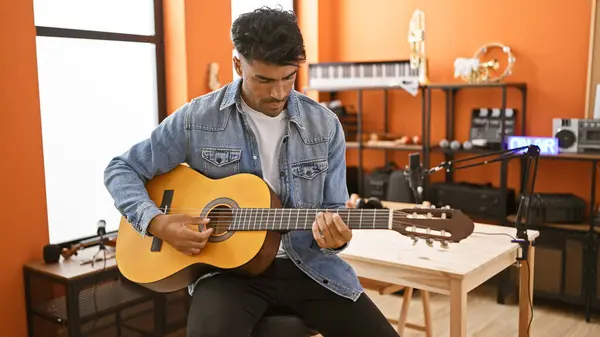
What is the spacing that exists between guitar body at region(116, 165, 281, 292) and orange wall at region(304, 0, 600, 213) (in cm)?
311

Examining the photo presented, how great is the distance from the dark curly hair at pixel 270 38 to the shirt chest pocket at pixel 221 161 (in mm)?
323

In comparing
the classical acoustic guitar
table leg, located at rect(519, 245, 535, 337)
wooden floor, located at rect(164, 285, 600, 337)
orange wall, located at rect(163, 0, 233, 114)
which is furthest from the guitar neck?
orange wall, located at rect(163, 0, 233, 114)

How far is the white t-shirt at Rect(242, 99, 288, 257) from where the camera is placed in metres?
1.96

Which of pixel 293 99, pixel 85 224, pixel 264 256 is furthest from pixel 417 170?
pixel 85 224

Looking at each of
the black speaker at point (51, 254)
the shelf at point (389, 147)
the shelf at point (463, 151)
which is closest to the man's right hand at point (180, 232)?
the black speaker at point (51, 254)

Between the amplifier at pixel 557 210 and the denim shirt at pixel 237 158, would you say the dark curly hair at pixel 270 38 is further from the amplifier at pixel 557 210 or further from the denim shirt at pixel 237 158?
the amplifier at pixel 557 210

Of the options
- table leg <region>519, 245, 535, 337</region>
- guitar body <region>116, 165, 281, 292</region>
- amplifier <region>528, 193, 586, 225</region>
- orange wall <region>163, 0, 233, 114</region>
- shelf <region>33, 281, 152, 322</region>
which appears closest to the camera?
guitar body <region>116, 165, 281, 292</region>

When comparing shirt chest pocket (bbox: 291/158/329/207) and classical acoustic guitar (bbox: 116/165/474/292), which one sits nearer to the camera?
classical acoustic guitar (bbox: 116/165/474/292)

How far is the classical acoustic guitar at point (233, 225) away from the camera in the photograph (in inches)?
67.5

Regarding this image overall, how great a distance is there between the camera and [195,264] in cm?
182

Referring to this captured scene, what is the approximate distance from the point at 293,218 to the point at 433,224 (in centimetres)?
40

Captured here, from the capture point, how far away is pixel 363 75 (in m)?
4.78

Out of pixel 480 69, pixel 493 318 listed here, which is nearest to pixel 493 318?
pixel 493 318

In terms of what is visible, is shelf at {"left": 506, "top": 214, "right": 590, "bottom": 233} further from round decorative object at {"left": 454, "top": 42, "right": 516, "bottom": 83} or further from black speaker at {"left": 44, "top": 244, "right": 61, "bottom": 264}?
black speaker at {"left": 44, "top": 244, "right": 61, "bottom": 264}
